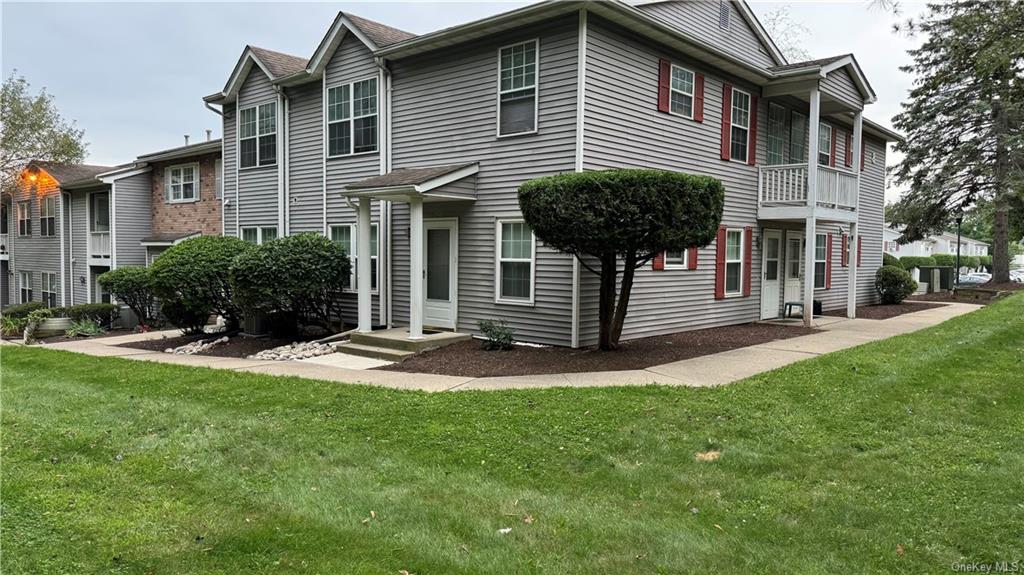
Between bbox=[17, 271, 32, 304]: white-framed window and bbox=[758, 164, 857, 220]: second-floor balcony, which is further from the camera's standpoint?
bbox=[17, 271, 32, 304]: white-framed window

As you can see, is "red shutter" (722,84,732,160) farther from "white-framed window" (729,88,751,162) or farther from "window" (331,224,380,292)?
"window" (331,224,380,292)

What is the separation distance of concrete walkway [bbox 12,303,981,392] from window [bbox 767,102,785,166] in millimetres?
4242

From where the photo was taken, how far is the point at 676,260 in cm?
1205

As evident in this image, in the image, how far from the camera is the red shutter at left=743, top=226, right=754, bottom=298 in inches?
543

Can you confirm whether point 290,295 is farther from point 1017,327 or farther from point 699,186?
point 1017,327

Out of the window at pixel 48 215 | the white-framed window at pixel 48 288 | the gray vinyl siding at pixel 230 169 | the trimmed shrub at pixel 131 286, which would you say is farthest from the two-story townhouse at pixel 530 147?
the white-framed window at pixel 48 288

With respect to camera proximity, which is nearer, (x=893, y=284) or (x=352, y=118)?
(x=352, y=118)

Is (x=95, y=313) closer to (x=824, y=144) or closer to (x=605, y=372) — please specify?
(x=605, y=372)

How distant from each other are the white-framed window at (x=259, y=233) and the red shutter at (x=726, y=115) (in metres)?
10.6

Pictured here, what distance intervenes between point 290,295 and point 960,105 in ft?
87.7

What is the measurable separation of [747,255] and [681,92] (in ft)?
13.3

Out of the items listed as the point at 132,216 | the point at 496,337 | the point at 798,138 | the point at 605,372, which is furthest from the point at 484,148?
the point at 132,216

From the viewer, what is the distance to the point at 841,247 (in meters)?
18.1

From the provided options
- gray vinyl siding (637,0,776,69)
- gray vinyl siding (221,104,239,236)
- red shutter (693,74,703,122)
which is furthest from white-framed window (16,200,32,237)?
red shutter (693,74,703,122)
